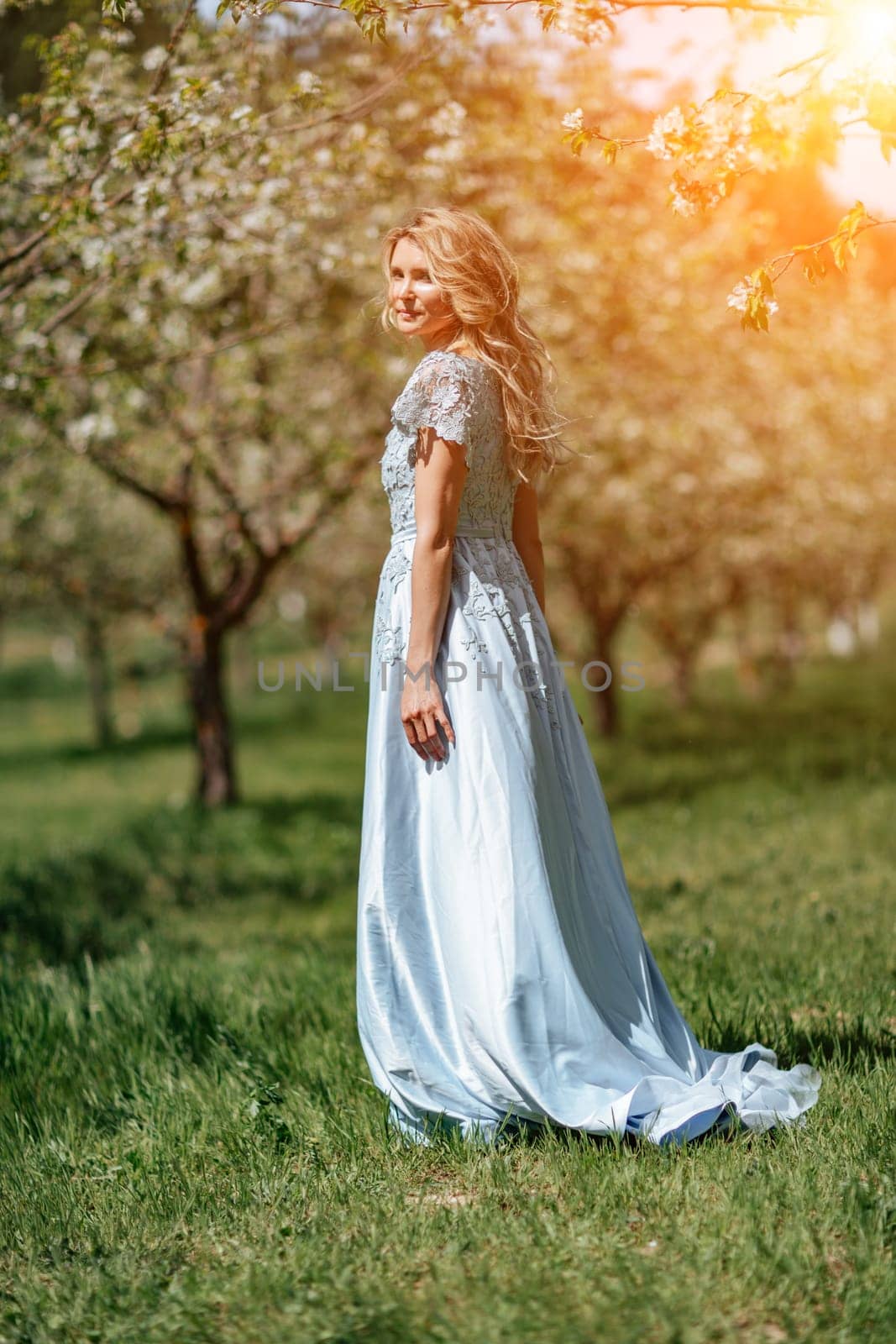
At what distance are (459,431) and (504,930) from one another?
146cm

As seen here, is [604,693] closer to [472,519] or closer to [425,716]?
[472,519]

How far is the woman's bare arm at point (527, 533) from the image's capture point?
429 centimetres

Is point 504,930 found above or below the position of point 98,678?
below

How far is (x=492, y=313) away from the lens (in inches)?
157

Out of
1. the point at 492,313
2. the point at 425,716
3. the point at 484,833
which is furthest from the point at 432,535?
the point at 484,833

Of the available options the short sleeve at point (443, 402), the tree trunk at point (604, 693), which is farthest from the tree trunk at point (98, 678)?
the short sleeve at point (443, 402)

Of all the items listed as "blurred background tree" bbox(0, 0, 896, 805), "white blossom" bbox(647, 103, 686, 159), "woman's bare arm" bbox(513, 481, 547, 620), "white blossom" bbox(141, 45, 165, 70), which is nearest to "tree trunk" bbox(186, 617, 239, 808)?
"blurred background tree" bbox(0, 0, 896, 805)

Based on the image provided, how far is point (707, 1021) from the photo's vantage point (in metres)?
4.75

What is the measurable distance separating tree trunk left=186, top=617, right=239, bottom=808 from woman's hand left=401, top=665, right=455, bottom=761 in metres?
8.98

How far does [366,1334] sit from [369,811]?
1.51 m

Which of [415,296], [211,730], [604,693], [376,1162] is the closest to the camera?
[376,1162]

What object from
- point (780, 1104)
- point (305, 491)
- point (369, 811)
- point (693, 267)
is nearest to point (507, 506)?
point (369, 811)

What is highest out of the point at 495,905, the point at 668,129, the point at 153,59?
the point at 153,59

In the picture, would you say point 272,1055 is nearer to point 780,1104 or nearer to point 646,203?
point 780,1104
